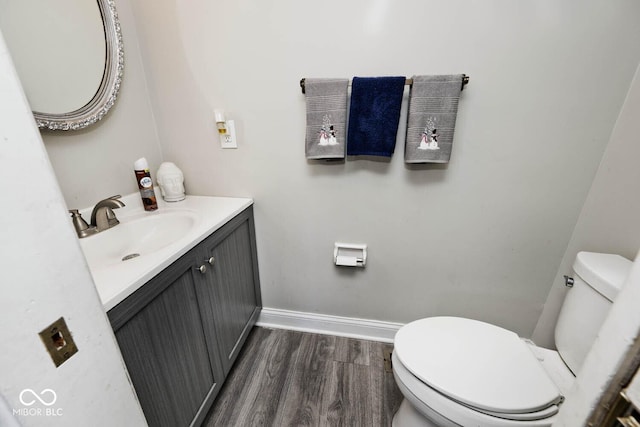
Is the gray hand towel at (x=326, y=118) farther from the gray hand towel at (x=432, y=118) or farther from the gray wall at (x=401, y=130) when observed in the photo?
the gray hand towel at (x=432, y=118)

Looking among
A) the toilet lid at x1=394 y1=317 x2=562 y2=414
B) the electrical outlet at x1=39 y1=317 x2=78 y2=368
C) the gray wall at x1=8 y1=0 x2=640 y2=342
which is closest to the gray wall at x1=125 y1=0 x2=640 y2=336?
the gray wall at x1=8 y1=0 x2=640 y2=342

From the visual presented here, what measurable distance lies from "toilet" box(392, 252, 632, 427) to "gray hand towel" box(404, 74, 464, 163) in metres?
0.66

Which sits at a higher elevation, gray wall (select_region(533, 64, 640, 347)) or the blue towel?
the blue towel

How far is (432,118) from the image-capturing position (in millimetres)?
1019

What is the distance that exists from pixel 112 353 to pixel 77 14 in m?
1.24

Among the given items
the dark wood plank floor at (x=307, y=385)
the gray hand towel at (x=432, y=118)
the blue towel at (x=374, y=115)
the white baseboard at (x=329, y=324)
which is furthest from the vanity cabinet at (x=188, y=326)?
the gray hand towel at (x=432, y=118)

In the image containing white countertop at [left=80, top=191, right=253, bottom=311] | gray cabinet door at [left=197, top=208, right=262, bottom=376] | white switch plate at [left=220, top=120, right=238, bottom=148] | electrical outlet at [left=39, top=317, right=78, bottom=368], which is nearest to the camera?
electrical outlet at [left=39, top=317, right=78, bottom=368]

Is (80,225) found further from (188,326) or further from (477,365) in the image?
(477,365)

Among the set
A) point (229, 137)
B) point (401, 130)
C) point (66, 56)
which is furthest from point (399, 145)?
point (66, 56)

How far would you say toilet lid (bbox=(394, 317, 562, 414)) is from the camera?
0.75 m

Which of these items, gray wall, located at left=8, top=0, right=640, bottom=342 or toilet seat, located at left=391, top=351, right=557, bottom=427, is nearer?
toilet seat, located at left=391, top=351, right=557, bottom=427

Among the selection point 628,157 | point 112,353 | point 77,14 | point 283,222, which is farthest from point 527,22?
point 77,14

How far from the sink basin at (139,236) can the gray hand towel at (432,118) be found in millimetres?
980

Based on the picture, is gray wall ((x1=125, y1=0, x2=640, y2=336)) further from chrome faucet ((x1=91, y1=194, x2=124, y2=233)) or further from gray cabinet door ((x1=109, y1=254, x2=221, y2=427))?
gray cabinet door ((x1=109, y1=254, x2=221, y2=427))
